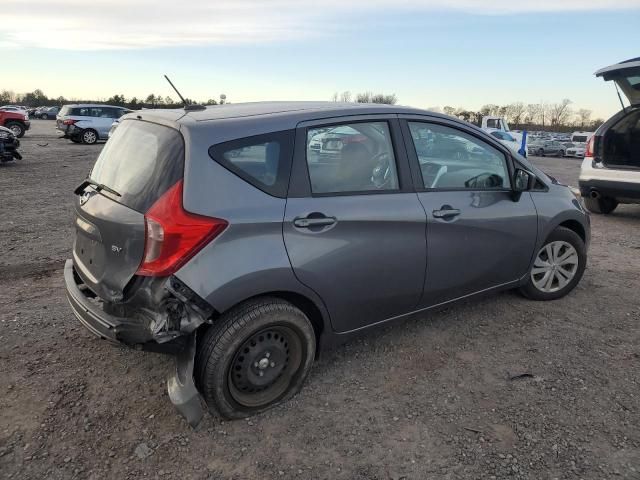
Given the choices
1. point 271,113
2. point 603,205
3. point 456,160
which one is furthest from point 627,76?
point 271,113

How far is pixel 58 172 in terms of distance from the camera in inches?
487

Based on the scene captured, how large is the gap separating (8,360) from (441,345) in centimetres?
293

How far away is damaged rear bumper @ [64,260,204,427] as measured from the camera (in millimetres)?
2393

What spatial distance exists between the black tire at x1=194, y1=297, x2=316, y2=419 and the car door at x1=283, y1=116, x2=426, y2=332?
0.24 metres

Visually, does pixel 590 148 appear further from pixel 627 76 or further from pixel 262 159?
pixel 262 159

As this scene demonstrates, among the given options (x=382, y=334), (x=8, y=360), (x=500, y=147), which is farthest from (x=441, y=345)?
(x=8, y=360)

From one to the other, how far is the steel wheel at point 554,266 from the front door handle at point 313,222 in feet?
7.26

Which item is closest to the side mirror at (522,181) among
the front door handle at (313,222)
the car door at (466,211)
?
the car door at (466,211)

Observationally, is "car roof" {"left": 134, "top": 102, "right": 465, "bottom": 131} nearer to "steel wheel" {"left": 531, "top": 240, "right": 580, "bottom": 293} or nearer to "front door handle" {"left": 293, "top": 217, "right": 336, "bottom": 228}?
"front door handle" {"left": 293, "top": 217, "right": 336, "bottom": 228}

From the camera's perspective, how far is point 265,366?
2.71 m

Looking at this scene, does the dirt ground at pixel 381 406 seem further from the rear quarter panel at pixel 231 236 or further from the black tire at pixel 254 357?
the rear quarter panel at pixel 231 236

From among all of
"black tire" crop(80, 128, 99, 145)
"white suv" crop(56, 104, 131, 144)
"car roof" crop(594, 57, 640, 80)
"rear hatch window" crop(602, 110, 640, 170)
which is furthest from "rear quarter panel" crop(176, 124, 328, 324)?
"black tire" crop(80, 128, 99, 145)

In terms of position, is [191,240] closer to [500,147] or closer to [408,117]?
[408,117]

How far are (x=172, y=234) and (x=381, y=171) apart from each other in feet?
4.51
